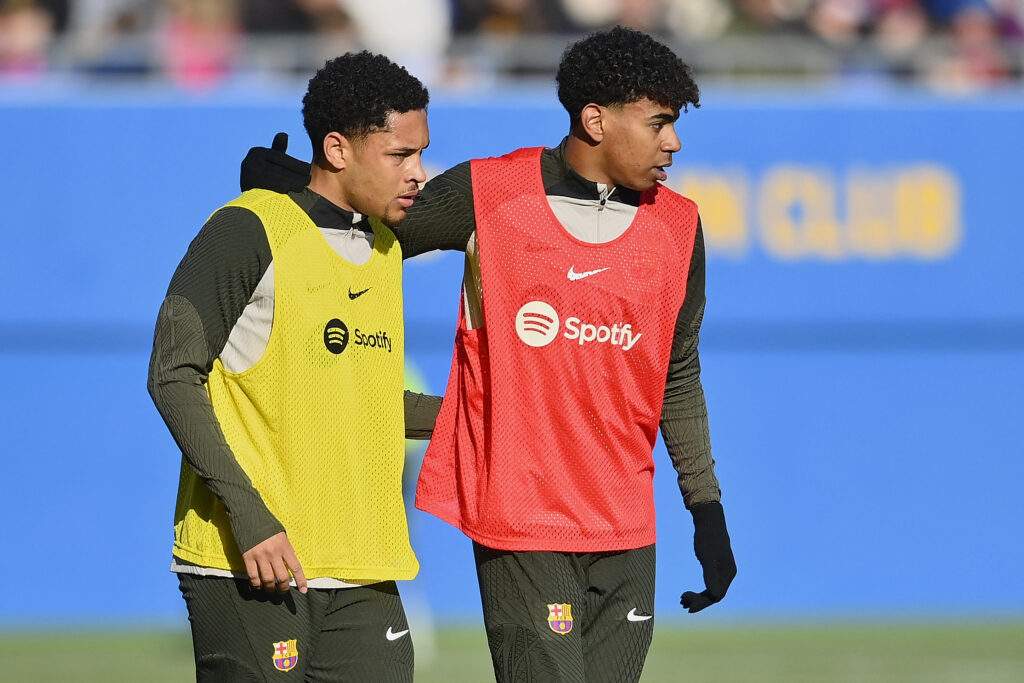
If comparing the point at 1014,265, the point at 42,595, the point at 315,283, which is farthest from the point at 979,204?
the point at 315,283

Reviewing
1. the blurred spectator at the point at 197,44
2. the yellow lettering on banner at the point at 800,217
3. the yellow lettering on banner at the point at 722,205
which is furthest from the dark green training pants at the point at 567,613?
the blurred spectator at the point at 197,44

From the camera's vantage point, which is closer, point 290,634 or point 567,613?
point 290,634

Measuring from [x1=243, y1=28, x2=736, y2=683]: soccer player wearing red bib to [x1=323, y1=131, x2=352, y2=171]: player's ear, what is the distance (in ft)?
0.54

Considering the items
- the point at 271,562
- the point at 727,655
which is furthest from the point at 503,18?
the point at 271,562

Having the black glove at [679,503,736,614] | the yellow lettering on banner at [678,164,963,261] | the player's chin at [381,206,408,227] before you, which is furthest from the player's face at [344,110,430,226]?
the yellow lettering on banner at [678,164,963,261]

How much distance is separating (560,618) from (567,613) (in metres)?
0.02

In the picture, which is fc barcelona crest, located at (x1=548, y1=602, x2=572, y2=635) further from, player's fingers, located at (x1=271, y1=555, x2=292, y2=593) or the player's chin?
the player's chin

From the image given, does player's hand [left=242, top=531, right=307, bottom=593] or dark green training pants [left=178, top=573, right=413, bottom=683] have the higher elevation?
player's hand [left=242, top=531, right=307, bottom=593]

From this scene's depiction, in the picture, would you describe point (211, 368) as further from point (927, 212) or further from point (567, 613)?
point (927, 212)

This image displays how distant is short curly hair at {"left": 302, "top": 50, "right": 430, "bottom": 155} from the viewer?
13.0ft

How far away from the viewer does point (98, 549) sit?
986cm

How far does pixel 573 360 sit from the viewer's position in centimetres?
409

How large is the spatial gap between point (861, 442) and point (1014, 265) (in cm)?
150

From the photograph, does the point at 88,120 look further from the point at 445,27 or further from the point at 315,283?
the point at 315,283
